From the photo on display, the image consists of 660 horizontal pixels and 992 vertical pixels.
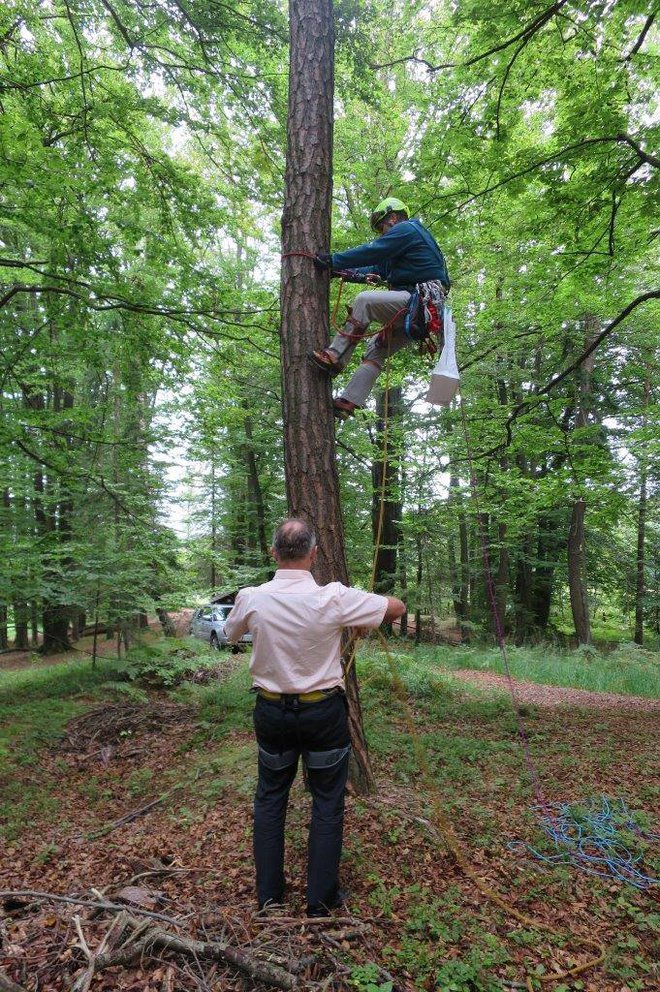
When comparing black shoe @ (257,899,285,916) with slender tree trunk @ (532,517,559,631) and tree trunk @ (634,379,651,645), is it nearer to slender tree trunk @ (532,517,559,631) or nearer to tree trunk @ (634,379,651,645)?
tree trunk @ (634,379,651,645)

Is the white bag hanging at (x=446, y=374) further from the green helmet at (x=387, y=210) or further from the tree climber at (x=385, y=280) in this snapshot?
the green helmet at (x=387, y=210)

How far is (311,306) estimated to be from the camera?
362 cm

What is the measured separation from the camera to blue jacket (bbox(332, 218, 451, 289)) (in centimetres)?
366

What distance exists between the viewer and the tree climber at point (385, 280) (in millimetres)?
3604

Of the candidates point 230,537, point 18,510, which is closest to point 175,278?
point 18,510

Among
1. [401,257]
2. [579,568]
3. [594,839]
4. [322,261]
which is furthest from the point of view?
[579,568]

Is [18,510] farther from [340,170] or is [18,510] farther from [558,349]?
[558,349]

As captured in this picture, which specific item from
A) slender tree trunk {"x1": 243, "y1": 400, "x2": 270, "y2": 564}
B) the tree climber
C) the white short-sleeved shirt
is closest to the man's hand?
the tree climber

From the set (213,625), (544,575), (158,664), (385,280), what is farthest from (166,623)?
(544,575)

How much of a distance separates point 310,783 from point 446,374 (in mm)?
2593

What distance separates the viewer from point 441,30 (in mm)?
5863

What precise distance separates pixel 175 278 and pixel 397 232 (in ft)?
11.2

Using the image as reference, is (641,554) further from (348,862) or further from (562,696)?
(348,862)

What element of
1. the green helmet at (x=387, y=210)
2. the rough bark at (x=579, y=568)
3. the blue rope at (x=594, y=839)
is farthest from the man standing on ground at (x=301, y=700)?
the rough bark at (x=579, y=568)
